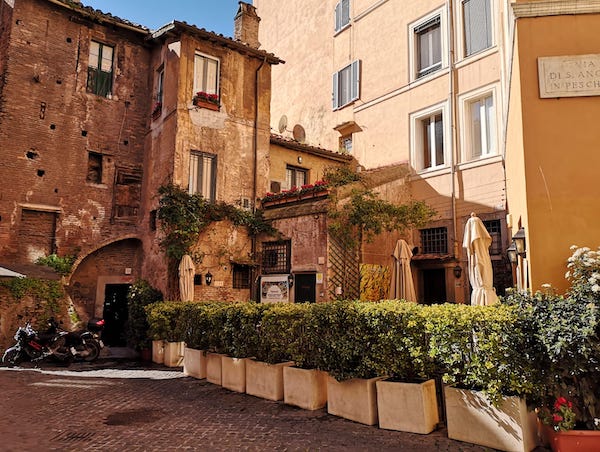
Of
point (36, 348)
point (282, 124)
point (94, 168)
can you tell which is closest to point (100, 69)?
point (94, 168)

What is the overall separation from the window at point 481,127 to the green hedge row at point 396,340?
28.8ft

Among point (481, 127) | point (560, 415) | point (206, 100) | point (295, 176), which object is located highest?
point (206, 100)

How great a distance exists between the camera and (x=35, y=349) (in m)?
11.1

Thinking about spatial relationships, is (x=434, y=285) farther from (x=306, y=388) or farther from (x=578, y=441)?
(x=578, y=441)

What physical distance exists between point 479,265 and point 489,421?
4.00 m

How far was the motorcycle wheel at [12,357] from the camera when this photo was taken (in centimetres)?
1089

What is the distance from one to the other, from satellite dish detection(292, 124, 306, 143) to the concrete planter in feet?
41.8

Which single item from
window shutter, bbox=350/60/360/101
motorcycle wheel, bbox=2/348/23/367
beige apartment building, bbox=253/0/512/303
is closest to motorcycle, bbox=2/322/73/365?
motorcycle wheel, bbox=2/348/23/367

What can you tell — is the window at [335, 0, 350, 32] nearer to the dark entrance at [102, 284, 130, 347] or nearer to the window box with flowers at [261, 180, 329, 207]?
the window box with flowers at [261, 180, 329, 207]

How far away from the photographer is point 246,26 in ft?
54.5

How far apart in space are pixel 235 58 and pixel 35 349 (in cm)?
1100

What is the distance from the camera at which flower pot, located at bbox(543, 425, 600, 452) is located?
14.6ft

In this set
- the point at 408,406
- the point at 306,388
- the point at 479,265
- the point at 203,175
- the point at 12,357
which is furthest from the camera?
the point at 203,175

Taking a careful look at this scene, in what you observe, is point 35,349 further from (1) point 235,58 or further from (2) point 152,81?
(1) point 235,58
